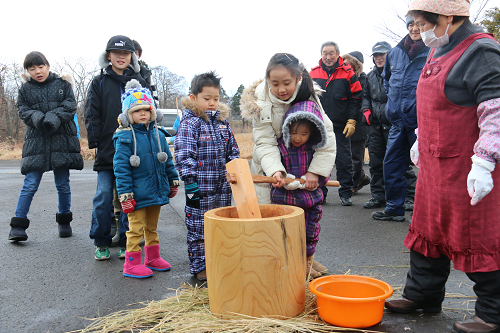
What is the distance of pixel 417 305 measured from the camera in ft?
8.45

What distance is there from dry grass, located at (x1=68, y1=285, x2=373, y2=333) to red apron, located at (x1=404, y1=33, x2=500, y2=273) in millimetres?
739

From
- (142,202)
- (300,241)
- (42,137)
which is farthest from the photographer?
(42,137)

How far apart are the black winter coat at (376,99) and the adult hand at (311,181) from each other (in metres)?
2.86

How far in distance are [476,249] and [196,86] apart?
8.05ft

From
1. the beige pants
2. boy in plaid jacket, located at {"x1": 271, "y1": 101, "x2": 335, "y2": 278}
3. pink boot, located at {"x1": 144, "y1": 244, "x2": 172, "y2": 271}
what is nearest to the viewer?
boy in plaid jacket, located at {"x1": 271, "y1": 101, "x2": 335, "y2": 278}

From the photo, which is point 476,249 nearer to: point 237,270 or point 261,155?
point 237,270

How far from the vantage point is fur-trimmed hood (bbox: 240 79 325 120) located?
3.21 metres

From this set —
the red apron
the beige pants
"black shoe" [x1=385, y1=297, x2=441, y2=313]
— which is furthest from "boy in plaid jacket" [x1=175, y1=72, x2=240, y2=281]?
the red apron

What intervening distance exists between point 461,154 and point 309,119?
1.09 metres

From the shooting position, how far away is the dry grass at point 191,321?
2.26 meters

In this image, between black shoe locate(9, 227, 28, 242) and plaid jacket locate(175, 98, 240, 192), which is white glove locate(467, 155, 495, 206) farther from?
black shoe locate(9, 227, 28, 242)

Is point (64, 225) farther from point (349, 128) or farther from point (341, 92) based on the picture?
point (341, 92)

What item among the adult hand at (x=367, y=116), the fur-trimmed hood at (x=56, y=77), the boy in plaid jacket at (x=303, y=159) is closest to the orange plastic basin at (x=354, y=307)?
the boy in plaid jacket at (x=303, y=159)

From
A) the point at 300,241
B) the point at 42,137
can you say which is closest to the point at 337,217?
A: the point at 300,241
